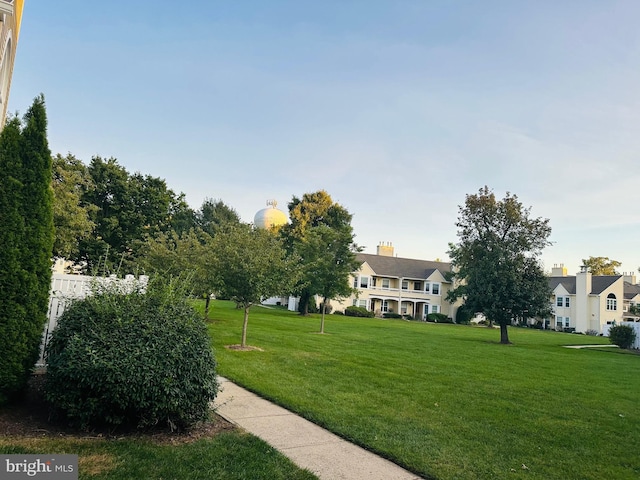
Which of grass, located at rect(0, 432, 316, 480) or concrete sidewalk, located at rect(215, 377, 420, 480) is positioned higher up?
grass, located at rect(0, 432, 316, 480)

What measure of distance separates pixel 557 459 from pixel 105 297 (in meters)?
5.97

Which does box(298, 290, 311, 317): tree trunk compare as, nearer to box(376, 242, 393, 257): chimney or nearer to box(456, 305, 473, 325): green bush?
box(376, 242, 393, 257): chimney

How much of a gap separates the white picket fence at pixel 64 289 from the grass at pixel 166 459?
7.29 ft

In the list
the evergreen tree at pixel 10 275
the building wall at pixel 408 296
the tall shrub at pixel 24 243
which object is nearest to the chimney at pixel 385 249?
the building wall at pixel 408 296

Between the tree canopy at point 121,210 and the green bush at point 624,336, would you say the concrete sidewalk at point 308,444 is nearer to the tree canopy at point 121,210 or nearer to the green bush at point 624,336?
the tree canopy at point 121,210

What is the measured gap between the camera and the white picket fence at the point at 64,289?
21.3ft

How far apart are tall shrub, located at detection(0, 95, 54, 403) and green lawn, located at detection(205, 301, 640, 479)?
3.71m

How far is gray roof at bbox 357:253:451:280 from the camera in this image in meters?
55.8

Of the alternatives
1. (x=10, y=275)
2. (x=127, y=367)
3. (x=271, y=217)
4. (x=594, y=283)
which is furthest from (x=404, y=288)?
(x=10, y=275)

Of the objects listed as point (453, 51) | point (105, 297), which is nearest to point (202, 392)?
point (105, 297)

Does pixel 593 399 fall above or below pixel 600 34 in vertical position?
below

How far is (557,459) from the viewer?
17.8ft

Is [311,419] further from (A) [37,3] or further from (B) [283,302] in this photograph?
(B) [283,302]

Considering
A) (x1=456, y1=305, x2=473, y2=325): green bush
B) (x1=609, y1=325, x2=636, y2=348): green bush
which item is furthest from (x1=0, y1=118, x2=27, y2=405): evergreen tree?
(x1=456, y1=305, x2=473, y2=325): green bush
